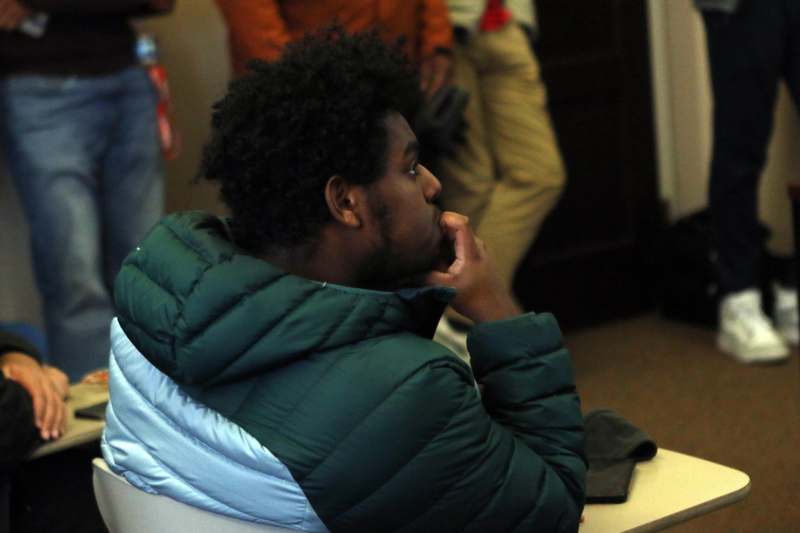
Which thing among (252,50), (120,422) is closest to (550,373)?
(120,422)

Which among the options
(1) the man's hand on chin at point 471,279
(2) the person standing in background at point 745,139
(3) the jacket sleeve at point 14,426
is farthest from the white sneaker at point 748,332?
(3) the jacket sleeve at point 14,426

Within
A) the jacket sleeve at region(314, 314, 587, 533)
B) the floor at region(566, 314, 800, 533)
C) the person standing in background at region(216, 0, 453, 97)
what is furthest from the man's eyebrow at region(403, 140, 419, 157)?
the person standing in background at region(216, 0, 453, 97)

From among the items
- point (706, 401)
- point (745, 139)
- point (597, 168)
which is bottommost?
point (706, 401)

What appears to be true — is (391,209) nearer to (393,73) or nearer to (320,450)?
(393,73)

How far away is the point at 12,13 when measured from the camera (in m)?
2.99

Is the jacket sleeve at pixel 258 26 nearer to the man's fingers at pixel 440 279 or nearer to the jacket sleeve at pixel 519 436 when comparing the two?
the man's fingers at pixel 440 279

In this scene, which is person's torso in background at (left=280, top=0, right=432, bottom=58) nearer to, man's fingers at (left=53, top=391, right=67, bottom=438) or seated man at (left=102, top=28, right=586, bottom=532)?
man's fingers at (left=53, top=391, right=67, bottom=438)

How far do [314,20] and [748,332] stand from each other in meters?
1.52

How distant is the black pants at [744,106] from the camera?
334 centimetres

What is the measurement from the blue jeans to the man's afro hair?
68.5 inches

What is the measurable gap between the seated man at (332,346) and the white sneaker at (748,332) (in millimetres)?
2207

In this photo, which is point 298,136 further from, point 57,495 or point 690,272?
point 690,272

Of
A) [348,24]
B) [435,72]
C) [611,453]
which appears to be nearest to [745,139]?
[435,72]

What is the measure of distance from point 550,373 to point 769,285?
270 cm
